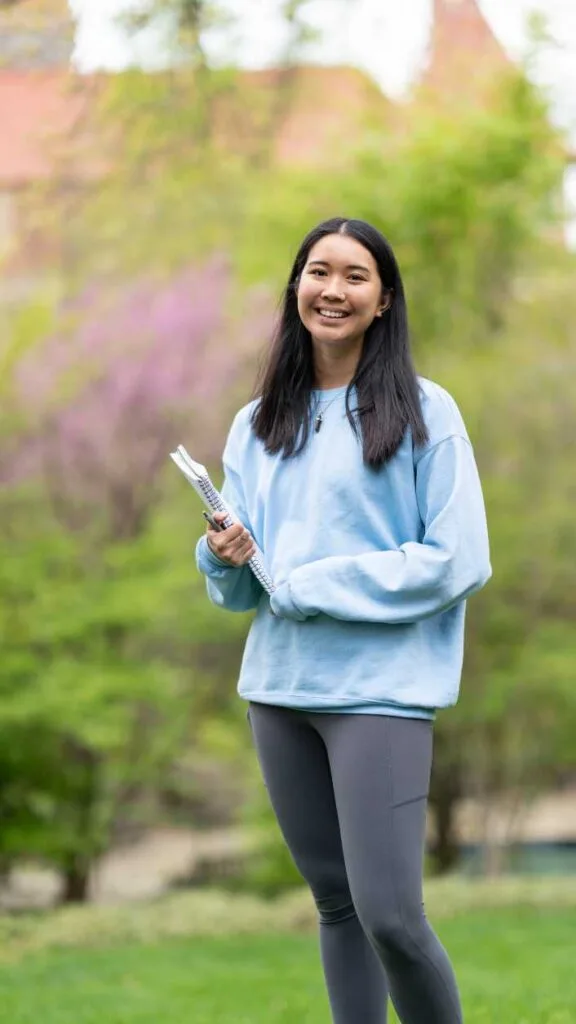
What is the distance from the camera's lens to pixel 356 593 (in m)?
2.13

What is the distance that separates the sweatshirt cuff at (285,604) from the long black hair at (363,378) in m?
0.23

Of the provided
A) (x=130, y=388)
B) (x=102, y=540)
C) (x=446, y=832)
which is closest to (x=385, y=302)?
(x=130, y=388)

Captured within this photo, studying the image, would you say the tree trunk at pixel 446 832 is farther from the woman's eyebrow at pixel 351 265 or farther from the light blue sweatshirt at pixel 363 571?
the woman's eyebrow at pixel 351 265

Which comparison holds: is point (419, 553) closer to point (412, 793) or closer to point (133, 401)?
point (412, 793)

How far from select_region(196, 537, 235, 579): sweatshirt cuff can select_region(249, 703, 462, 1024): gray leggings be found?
215 millimetres

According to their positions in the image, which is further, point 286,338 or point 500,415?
point 500,415

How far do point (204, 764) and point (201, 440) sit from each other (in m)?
3.82

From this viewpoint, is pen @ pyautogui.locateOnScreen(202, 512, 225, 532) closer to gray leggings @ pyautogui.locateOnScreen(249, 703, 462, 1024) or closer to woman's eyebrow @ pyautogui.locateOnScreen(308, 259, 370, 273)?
gray leggings @ pyautogui.locateOnScreen(249, 703, 462, 1024)

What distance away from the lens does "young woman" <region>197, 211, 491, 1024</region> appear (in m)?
2.11

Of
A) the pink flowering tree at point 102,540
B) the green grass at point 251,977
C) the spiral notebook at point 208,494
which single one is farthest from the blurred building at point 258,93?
the spiral notebook at point 208,494

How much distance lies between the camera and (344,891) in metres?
2.25

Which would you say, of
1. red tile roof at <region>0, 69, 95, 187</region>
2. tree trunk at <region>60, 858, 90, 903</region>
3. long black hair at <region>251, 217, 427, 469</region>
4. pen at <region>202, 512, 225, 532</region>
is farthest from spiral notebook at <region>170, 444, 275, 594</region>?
tree trunk at <region>60, 858, 90, 903</region>

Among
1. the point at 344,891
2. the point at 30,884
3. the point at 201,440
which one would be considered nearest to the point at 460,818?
the point at 30,884

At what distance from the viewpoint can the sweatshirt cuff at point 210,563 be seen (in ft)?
7.42
